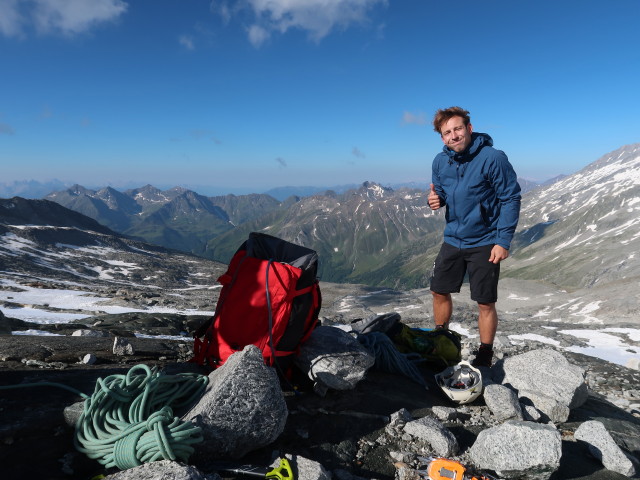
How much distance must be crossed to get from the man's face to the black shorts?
1994 millimetres

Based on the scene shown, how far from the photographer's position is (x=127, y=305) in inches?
1419

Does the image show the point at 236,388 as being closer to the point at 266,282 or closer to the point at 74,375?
the point at 266,282

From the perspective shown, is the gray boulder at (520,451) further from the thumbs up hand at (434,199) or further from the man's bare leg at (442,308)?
the thumbs up hand at (434,199)

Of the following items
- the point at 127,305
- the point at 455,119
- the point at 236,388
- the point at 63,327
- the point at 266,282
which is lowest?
the point at 127,305

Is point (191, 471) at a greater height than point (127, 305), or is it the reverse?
point (191, 471)

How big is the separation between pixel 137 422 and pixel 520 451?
441 cm

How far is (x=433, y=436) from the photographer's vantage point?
16.5 ft

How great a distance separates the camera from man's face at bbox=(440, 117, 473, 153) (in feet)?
23.2

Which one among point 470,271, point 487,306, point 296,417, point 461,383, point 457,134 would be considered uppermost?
point 457,134

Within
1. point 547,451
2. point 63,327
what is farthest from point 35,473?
point 63,327

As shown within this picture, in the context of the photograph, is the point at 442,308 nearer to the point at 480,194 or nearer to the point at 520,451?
the point at 480,194

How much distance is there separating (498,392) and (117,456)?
566 cm

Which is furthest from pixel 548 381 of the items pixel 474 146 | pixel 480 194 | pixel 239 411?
pixel 239 411

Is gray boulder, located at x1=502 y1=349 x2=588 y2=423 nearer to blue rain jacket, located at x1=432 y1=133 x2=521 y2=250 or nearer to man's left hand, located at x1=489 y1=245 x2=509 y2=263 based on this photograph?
man's left hand, located at x1=489 y1=245 x2=509 y2=263
